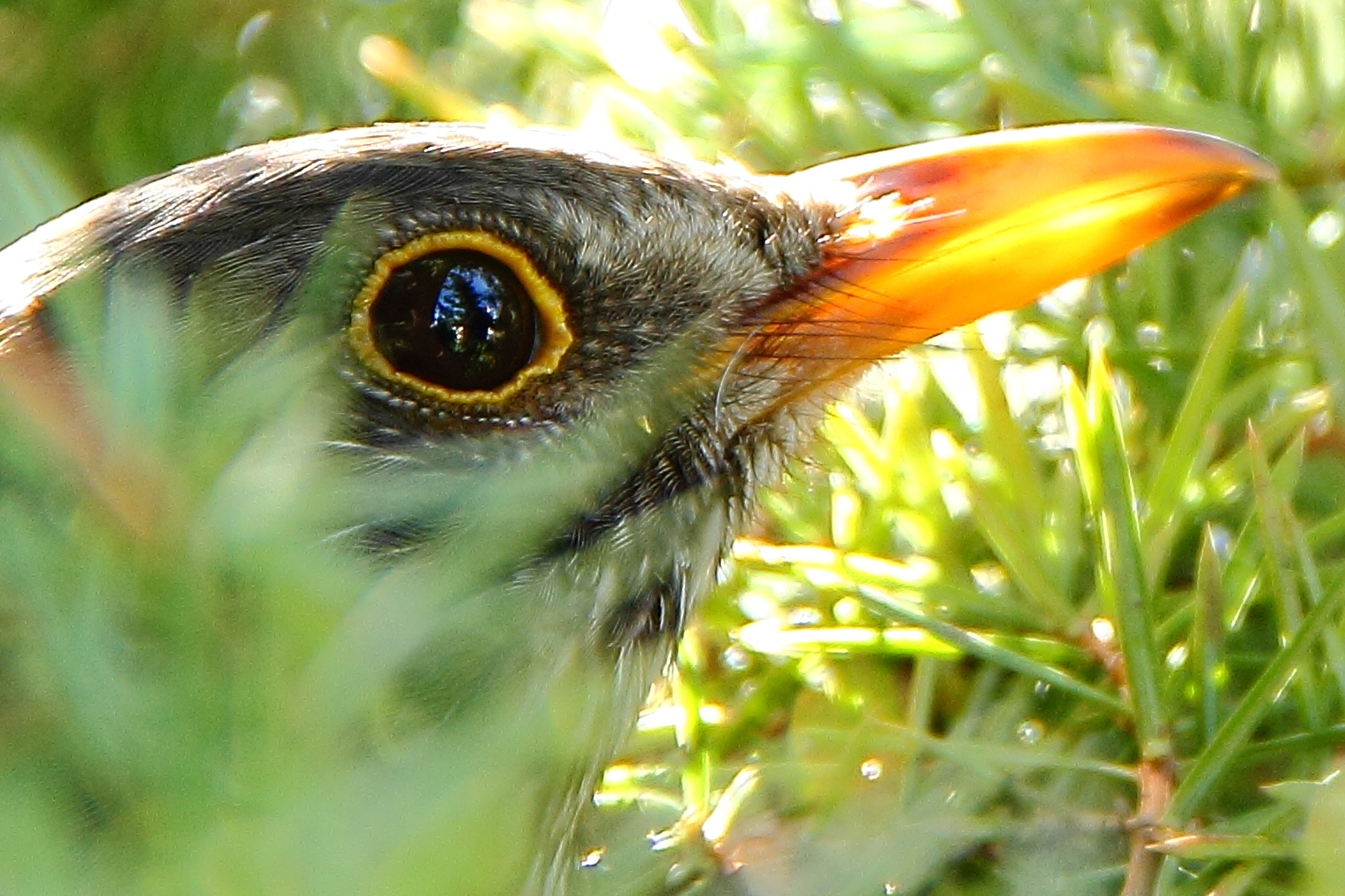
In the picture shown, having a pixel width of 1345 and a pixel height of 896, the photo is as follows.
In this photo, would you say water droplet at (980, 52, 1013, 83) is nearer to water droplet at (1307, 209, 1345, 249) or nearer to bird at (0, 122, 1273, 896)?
bird at (0, 122, 1273, 896)

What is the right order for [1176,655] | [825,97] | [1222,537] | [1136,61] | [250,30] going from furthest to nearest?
[250,30] < [825,97] < [1136,61] < [1222,537] < [1176,655]

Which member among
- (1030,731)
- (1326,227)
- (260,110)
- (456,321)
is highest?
(260,110)

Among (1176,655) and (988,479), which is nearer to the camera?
(1176,655)

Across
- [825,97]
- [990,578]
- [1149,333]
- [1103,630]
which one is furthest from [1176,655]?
[825,97]

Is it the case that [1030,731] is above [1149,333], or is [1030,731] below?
below

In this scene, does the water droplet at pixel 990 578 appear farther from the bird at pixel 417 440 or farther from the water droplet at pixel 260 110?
the water droplet at pixel 260 110

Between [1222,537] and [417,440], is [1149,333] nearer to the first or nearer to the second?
[1222,537]

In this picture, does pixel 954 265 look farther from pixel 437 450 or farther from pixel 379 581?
pixel 379 581
